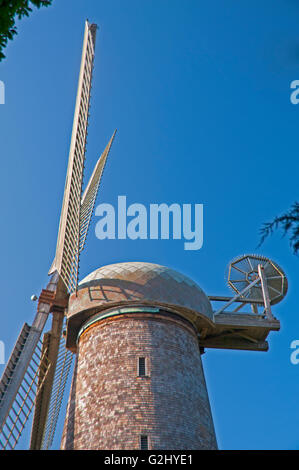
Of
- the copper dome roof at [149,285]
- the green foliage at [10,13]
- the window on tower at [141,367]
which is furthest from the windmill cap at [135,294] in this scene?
the green foliage at [10,13]

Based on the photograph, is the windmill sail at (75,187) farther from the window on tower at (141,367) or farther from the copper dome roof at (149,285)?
the window on tower at (141,367)

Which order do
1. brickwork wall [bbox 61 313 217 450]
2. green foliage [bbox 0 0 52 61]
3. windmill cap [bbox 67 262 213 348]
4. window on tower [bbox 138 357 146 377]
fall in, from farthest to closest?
windmill cap [bbox 67 262 213 348], window on tower [bbox 138 357 146 377], brickwork wall [bbox 61 313 217 450], green foliage [bbox 0 0 52 61]

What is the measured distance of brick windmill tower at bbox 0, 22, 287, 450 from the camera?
1819 centimetres

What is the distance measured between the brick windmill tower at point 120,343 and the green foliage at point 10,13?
11675 millimetres

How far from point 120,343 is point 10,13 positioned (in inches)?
496

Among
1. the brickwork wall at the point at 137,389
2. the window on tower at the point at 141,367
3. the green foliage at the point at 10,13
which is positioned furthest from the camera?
the window on tower at the point at 141,367

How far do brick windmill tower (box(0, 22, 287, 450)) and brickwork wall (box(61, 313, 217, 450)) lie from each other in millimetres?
35

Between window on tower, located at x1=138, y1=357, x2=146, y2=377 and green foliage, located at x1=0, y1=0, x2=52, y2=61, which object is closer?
green foliage, located at x1=0, y1=0, x2=52, y2=61

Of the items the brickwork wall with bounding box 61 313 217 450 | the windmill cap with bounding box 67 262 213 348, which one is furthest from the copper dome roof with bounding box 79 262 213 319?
the brickwork wall with bounding box 61 313 217 450

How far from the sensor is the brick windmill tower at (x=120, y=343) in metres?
18.2

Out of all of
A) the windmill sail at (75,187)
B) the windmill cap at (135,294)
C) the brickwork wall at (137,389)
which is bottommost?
the brickwork wall at (137,389)

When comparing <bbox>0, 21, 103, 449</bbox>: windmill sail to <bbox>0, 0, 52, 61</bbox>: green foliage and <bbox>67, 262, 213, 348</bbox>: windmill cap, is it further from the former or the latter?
<bbox>0, 0, 52, 61</bbox>: green foliage

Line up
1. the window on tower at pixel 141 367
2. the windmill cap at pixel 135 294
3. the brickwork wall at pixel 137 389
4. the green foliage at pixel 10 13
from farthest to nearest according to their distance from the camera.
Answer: the windmill cap at pixel 135 294 → the window on tower at pixel 141 367 → the brickwork wall at pixel 137 389 → the green foliage at pixel 10 13
